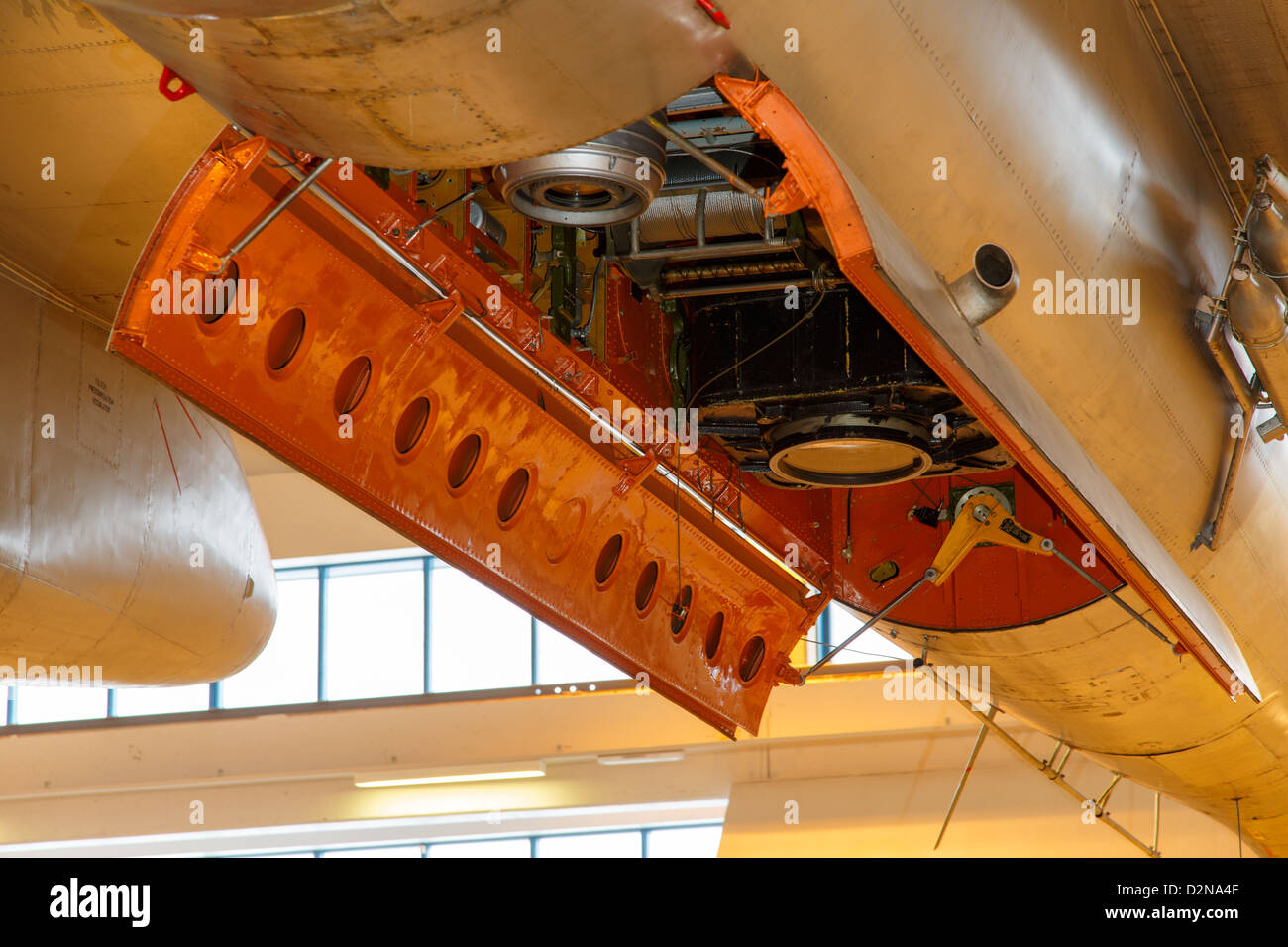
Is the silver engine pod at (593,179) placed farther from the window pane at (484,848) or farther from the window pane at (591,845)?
the window pane at (484,848)

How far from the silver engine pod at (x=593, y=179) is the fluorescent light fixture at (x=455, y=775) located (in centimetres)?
1566

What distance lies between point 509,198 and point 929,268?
1623 mm

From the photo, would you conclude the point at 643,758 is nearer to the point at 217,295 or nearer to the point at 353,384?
the point at 353,384

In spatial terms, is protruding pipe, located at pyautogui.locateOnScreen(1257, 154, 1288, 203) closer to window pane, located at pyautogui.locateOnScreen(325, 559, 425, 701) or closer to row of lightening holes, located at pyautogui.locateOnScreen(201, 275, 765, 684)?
row of lightening holes, located at pyautogui.locateOnScreen(201, 275, 765, 684)

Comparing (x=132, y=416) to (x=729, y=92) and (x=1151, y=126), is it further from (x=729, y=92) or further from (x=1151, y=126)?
(x=1151, y=126)

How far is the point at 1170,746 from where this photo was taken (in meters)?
9.23

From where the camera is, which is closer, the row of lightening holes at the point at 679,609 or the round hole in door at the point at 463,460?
the round hole in door at the point at 463,460

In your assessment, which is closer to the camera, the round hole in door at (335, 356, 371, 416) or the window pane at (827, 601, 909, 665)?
the round hole in door at (335, 356, 371, 416)

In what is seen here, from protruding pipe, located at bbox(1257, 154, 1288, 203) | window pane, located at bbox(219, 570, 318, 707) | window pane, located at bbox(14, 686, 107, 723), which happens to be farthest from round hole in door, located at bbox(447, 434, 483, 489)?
window pane, located at bbox(14, 686, 107, 723)

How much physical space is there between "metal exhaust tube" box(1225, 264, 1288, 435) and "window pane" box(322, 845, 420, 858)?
17.0 m

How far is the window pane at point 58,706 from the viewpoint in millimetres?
22438

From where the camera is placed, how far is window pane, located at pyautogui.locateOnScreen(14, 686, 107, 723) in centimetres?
2244

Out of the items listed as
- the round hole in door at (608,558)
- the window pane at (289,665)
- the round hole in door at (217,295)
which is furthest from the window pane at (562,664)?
the round hole in door at (217,295)
